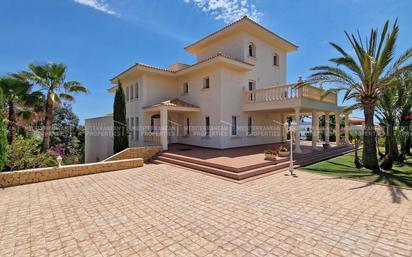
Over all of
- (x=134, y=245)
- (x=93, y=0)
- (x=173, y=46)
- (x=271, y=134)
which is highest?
(x=173, y=46)

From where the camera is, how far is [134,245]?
143 inches

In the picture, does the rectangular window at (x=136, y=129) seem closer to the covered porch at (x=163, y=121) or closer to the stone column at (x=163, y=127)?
the covered porch at (x=163, y=121)

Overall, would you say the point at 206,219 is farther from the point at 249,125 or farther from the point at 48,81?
the point at 48,81

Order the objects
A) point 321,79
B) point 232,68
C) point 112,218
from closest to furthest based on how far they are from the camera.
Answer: point 112,218, point 321,79, point 232,68

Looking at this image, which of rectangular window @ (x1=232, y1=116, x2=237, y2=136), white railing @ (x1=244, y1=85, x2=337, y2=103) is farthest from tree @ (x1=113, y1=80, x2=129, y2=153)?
white railing @ (x1=244, y1=85, x2=337, y2=103)

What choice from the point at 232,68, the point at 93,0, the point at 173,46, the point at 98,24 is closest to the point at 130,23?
the point at 98,24

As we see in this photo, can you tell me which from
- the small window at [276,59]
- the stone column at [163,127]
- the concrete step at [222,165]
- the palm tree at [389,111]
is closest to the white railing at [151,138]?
the stone column at [163,127]

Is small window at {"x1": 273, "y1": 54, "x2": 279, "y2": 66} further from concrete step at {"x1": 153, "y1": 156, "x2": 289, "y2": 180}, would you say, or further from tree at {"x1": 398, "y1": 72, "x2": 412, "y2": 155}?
concrete step at {"x1": 153, "y1": 156, "x2": 289, "y2": 180}

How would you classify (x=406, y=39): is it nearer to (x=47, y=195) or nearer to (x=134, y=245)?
(x=134, y=245)

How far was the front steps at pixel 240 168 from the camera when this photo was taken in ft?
27.7

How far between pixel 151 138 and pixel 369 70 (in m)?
14.3

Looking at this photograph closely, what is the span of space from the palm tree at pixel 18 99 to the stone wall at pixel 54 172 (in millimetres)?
6171

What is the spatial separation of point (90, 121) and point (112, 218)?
18.1m

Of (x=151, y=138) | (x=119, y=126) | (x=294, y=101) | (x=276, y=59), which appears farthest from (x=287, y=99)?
(x=119, y=126)
